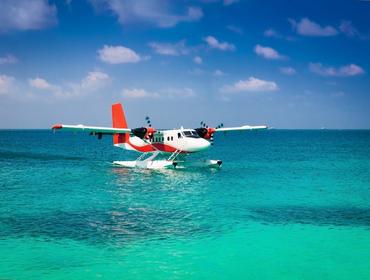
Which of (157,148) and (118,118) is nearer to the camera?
(157,148)

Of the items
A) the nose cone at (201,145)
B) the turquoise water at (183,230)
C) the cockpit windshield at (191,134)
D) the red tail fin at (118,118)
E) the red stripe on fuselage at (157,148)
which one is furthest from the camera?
the red tail fin at (118,118)

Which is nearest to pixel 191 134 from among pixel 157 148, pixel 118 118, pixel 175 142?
pixel 175 142

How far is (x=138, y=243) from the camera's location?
49.6ft

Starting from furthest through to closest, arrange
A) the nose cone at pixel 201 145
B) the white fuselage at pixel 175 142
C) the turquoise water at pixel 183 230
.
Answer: the white fuselage at pixel 175 142 → the nose cone at pixel 201 145 → the turquoise water at pixel 183 230

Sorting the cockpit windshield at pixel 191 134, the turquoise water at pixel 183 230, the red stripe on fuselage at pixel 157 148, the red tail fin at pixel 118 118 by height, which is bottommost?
the turquoise water at pixel 183 230

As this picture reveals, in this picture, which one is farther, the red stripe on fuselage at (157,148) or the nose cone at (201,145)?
the red stripe on fuselage at (157,148)

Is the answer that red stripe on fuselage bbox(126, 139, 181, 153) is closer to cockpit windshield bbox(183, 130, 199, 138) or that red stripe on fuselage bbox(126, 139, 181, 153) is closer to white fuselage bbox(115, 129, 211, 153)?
white fuselage bbox(115, 129, 211, 153)

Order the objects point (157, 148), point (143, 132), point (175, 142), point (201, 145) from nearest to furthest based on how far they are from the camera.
Result: point (201, 145) < point (175, 142) < point (143, 132) < point (157, 148)

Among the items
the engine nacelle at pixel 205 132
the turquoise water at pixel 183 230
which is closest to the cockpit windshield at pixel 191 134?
the engine nacelle at pixel 205 132

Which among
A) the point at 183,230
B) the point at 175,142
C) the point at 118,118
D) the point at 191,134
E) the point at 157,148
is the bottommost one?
the point at 183,230

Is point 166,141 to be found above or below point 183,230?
above

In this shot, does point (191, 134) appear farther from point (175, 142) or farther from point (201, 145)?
point (201, 145)

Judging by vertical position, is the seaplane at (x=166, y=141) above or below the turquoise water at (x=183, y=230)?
above

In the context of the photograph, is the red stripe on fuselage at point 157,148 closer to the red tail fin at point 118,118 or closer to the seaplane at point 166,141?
the seaplane at point 166,141
